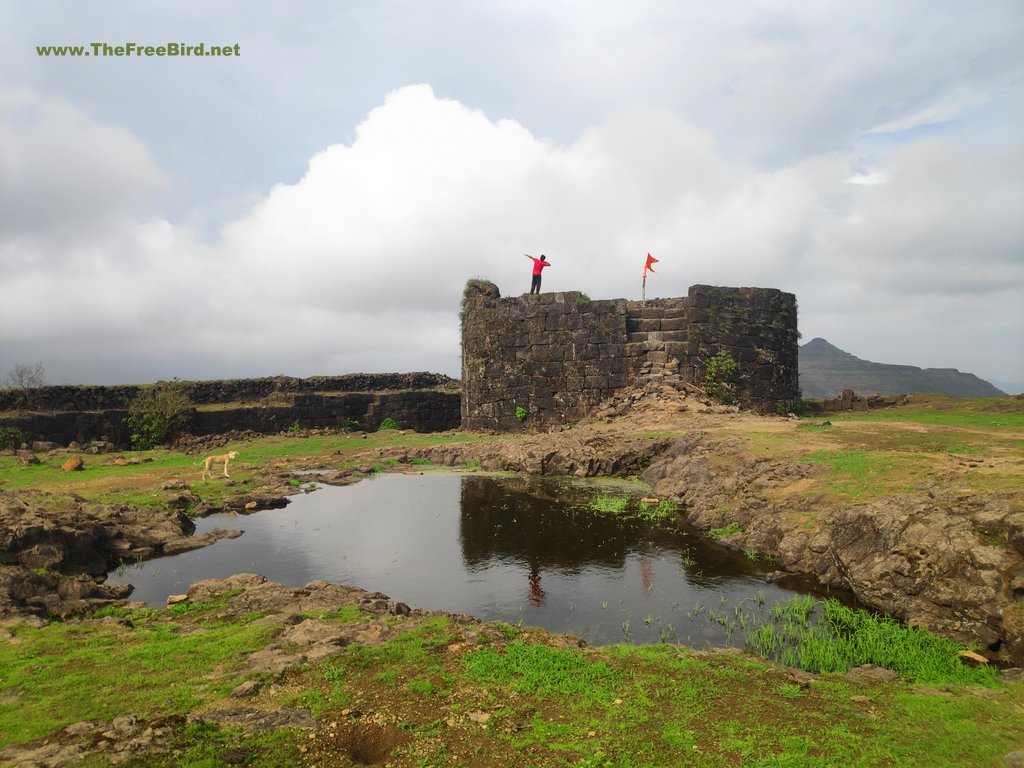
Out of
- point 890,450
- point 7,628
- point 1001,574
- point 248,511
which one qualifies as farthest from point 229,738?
point 890,450

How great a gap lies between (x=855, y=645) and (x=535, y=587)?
3906mm

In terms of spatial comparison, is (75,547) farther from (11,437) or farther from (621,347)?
(621,347)

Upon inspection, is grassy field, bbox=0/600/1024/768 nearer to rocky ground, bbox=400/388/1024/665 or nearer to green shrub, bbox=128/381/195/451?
rocky ground, bbox=400/388/1024/665

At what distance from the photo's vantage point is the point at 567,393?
24.6 m

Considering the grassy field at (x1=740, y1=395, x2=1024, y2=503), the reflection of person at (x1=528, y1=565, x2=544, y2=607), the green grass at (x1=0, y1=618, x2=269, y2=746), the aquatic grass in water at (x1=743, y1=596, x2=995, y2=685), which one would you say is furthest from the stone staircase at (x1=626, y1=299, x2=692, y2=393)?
the green grass at (x1=0, y1=618, x2=269, y2=746)

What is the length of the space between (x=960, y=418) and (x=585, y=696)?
16846mm

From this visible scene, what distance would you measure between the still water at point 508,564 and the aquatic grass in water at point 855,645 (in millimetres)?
467

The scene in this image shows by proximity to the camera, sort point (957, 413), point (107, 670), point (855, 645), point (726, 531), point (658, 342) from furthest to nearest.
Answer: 1. point (658, 342)
2. point (957, 413)
3. point (726, 531)
4. point (855, 645)
5. point (107, 670)

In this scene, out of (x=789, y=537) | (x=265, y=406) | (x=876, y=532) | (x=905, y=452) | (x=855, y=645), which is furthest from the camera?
(x=265, y=406)

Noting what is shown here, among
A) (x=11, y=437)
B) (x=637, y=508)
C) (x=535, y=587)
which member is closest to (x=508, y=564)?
(x=535, y=587)

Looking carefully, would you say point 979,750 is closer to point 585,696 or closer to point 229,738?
point 585,696

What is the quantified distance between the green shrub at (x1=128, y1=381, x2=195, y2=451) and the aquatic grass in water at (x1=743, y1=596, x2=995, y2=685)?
25662mm

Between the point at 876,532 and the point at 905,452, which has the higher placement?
the point at 905,452

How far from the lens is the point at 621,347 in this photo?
948 inches
